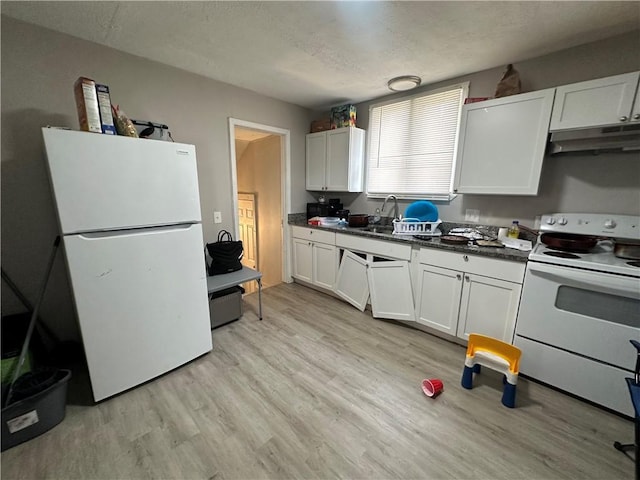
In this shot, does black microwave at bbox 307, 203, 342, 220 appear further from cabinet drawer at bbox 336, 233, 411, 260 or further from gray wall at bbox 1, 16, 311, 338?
gray wall at bbox 1, 16, 311, 338

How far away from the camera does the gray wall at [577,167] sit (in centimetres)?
180

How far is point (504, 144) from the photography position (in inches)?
81.4

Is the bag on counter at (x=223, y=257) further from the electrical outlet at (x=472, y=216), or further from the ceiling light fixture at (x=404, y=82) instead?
the electrical outlet at (x=472, y=216)

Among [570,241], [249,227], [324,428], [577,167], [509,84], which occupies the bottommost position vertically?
[324,428]

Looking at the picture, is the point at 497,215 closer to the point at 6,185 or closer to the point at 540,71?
the point at 540,71

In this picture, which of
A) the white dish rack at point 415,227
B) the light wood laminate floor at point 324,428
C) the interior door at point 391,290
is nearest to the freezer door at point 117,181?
the light wood laminate floor at point 324,428

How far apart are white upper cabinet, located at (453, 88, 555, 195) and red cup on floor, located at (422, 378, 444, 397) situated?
1.62 meters

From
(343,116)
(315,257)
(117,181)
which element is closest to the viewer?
(117,181)

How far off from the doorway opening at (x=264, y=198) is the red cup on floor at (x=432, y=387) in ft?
7.75

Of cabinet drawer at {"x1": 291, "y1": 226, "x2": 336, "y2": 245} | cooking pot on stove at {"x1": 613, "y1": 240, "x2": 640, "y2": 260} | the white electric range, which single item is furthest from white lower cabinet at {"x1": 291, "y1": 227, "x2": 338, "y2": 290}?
cooking pot on stove at {"x1": 613, "y1": 240, "x2": 640, "y2": 260}

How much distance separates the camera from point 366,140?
329cm

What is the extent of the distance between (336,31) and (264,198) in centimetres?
257

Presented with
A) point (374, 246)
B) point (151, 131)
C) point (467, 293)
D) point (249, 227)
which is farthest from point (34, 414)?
point (249, 227)

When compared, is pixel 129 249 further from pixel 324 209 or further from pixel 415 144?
pixel 415 144
